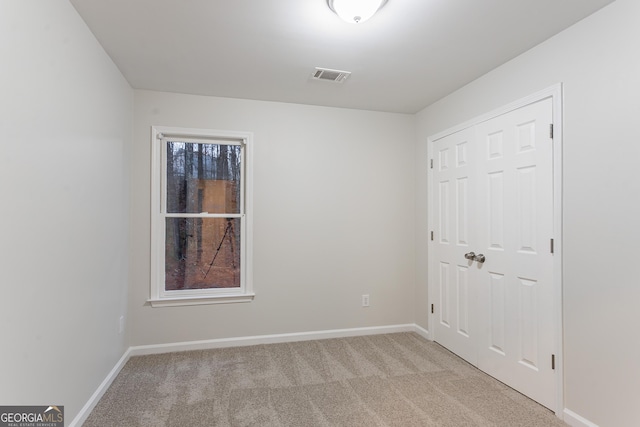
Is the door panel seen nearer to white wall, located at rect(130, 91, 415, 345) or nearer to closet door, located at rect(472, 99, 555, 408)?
closet door, located at rect(472, 99, 555, 408)

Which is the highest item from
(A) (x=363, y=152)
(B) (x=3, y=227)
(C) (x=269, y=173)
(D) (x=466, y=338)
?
(A) (x=363, y=152)

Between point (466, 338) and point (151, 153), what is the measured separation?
3435 mm

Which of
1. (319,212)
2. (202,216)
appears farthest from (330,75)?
(202,216)

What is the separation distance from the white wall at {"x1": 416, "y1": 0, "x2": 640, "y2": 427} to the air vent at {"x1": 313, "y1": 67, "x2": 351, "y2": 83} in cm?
144

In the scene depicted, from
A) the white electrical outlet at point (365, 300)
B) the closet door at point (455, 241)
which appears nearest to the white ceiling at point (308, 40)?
the closet door at point (455, 241)

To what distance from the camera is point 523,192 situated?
2395mm

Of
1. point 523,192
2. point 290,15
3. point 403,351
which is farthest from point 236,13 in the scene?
point 403,351

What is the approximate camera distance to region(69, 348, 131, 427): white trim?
6.54 feet

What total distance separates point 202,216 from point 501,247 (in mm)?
2766

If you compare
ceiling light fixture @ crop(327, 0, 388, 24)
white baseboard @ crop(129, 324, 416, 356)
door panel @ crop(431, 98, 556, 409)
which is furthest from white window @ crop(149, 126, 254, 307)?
door panel @ crop(431, 98, 556, 409)

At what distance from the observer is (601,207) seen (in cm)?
188

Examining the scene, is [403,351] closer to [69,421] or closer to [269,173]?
[269,173]

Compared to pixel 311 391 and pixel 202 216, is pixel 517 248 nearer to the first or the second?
pixel 311 391

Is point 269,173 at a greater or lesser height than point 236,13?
lesser
